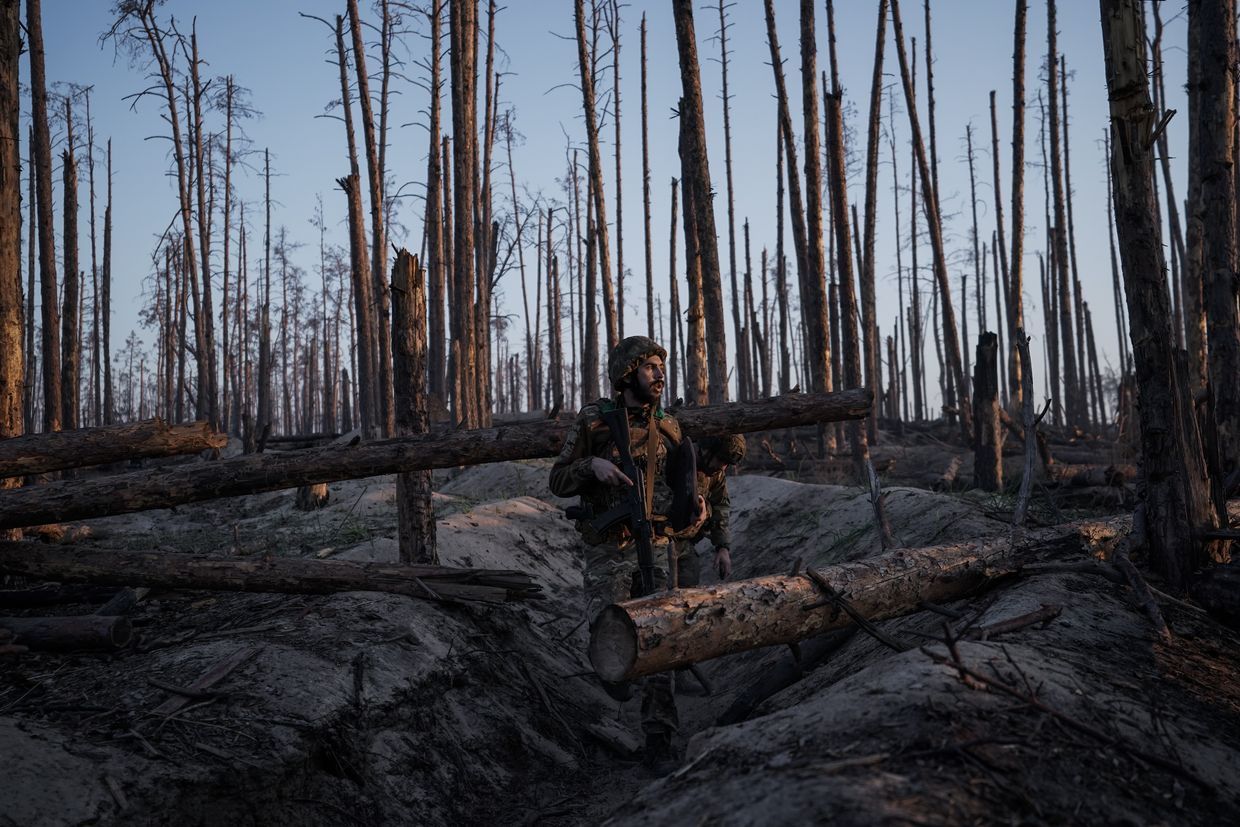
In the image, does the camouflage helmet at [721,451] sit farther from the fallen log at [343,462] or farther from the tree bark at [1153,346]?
the tree bark at [1153,346]

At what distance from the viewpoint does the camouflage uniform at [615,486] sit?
493 centimetres

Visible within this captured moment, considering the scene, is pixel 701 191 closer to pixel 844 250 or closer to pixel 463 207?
pixel 844 250

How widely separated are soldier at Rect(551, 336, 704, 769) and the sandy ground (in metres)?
0.95

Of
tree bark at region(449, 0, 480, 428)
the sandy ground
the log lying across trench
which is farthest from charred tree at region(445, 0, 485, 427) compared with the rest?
the log lying across trench

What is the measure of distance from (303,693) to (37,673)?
1.47 meters

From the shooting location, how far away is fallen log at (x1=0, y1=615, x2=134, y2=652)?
447cm

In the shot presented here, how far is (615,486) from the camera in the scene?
486 centimetres

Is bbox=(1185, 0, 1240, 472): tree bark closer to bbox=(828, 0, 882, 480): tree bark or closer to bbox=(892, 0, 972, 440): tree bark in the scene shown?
bbox=(828, 0, 882, 480): tree bark

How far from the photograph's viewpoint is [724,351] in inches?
480

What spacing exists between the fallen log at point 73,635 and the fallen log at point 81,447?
4.22 feet

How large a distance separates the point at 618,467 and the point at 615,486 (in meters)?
0.13

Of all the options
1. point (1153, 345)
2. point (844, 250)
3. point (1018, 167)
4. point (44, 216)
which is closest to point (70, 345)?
point (44, 216)

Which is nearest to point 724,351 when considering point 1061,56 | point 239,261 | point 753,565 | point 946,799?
point 753,565

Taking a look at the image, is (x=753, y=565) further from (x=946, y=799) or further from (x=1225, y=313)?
(x=946, y=799)
